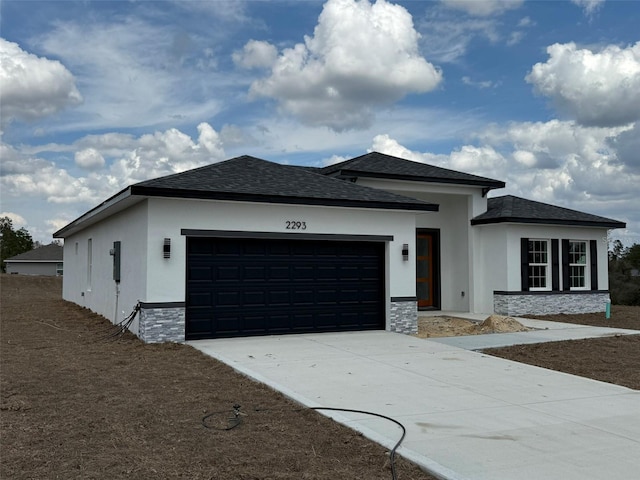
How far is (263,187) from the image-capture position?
1296 cm

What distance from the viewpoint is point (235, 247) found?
1267 cm

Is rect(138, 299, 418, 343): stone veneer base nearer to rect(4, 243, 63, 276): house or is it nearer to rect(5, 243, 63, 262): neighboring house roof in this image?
rect(5, 243, 63, 262): neighboring house roof

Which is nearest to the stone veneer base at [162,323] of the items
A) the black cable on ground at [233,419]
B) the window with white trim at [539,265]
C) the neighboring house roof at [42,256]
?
the black cable on ground at [233,419]

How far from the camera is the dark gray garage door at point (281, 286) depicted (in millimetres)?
12398

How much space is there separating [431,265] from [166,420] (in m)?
14.8

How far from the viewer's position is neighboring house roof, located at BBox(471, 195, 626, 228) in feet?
59.6

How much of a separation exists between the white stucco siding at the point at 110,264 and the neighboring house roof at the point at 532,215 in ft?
34.8

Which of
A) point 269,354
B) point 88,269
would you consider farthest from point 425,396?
point 88,269

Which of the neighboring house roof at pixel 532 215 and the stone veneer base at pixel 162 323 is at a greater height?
A: the neighboring house roof at pixel 532 215

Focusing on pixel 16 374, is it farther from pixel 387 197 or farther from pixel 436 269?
pixel 436 269

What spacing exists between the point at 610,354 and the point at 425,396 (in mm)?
5548

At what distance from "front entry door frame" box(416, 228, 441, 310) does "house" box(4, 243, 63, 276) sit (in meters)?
51.2

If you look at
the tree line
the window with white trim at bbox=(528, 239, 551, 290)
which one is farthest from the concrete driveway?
the tree line

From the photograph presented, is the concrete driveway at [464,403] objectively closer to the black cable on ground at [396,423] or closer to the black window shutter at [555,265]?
the black cable on ground at [396,423]
